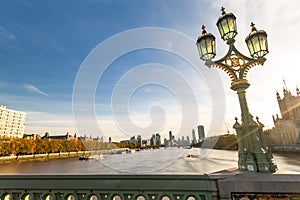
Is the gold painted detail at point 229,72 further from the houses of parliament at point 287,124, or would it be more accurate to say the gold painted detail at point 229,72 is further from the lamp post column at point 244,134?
the houses of parliament at point 287,124

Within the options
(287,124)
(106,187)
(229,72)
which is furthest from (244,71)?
(287,124)

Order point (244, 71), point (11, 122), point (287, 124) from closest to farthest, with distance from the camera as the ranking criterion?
point (244, 71) → point (287, 124) → point (11, 122)

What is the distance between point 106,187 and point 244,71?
244 centimetres

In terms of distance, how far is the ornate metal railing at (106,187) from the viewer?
1.86 meters

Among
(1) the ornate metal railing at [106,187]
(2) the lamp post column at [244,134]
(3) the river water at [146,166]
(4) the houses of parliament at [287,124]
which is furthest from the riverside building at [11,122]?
(4) the houses of parliament at [287,124]

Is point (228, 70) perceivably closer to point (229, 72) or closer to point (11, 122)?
point (229, 72)

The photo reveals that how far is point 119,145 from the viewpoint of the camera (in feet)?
322

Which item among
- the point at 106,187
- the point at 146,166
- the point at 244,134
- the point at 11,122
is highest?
the point at 11,122

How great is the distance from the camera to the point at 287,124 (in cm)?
5297

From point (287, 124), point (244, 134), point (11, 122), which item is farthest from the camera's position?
point (11, 122)

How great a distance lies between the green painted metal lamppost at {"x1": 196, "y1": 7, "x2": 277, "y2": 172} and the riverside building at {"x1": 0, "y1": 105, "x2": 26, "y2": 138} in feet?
361

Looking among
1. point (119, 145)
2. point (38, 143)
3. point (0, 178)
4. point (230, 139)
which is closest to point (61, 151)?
point (38, 143)

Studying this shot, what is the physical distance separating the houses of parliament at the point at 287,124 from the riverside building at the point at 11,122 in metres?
115

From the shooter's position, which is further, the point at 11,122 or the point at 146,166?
the point at 11,122
